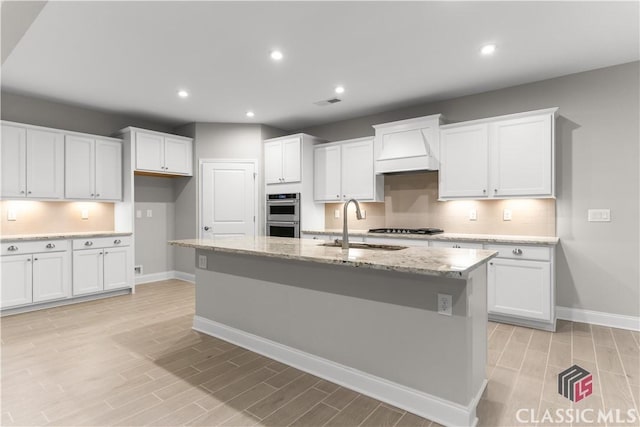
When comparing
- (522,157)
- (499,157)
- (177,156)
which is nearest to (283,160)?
(177,156)

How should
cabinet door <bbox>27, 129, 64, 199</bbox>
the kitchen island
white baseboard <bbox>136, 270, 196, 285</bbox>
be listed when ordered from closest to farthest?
the kitchen island < cabinet door <bbox>27, 129, 64, 199</bbox> < white baseboard <bbox>136, 270, 196, 285</bbox>

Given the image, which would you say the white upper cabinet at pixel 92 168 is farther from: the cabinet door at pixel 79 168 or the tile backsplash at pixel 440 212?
the tile backsplash at pixel 440 212

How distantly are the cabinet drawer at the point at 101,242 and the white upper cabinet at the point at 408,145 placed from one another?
3726 mm

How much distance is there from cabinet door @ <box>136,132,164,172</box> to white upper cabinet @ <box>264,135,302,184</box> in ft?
5.33

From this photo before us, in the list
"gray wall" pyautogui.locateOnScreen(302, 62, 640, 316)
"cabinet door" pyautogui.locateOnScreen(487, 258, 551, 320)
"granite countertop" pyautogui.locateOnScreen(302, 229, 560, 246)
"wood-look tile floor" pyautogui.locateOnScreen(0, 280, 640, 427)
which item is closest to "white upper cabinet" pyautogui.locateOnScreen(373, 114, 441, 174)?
"granite countertop" pyautogui.locateOnScreen(302, 229, 560, 246)

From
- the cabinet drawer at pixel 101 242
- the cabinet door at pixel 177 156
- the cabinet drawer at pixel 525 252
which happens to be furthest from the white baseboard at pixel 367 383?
the cabinet door at pixel 177 156

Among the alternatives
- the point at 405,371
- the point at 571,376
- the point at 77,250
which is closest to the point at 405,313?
the point at 405,371

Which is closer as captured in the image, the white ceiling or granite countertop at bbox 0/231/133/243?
the white ceiling

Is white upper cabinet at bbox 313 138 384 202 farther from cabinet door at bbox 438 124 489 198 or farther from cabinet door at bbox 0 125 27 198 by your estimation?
cabinet door at bbox 0 125 27 198

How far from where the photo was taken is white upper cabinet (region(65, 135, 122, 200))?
179 inches

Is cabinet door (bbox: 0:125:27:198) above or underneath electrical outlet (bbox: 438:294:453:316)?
above

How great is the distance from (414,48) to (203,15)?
182 centimetres

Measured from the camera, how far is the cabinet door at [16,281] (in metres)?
3.84

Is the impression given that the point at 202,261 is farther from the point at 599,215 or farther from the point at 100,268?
Answer: the point at 599,215
